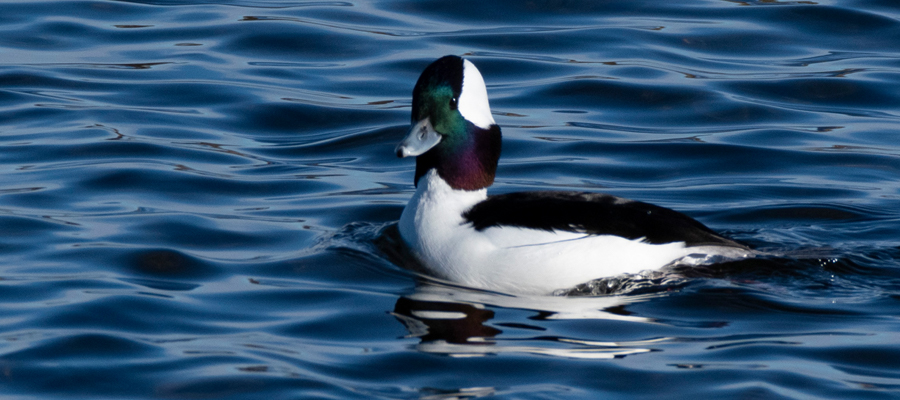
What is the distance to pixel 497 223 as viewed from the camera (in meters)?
5.99

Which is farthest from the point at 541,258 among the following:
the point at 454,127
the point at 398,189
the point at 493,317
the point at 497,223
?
the point at 398,189

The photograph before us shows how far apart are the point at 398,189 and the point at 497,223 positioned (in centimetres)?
197

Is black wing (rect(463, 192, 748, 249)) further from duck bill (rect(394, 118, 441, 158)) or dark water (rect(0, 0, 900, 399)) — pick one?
duck bill (rect(394, 118, 441, 158))

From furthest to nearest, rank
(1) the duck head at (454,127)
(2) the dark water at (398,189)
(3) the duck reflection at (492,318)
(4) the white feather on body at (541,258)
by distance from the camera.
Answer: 1. (1) the duck head at (454,127)
2. (4) the white feather on body at (541,258)
3. (3) the duck reflection at (492,318)
4. (2) the dark water at (398,189)

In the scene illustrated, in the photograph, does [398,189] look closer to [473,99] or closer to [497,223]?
[473,99]

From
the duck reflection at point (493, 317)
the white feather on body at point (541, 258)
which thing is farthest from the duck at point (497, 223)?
the duck reflection at point (493, 317)

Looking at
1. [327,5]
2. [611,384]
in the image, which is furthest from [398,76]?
[611,384]

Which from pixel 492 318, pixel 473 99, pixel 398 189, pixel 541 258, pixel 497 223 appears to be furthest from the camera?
pixel 398 189

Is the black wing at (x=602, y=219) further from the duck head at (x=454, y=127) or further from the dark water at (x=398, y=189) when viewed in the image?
the duck head at (x=454, y=127)

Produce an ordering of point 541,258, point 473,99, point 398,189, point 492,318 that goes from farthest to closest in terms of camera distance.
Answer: point 398,189 → point 473,99 → point 541,258 → point 492,318

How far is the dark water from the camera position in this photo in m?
4.98

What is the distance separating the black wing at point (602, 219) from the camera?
590 cm

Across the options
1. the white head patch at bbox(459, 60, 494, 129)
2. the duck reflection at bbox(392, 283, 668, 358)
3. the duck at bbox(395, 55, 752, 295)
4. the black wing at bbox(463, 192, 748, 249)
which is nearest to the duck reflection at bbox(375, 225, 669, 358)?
the duck reflection at bbox(392, 283, 668, 358)

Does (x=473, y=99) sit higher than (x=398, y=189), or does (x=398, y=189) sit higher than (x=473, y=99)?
(x=473, y=99)
